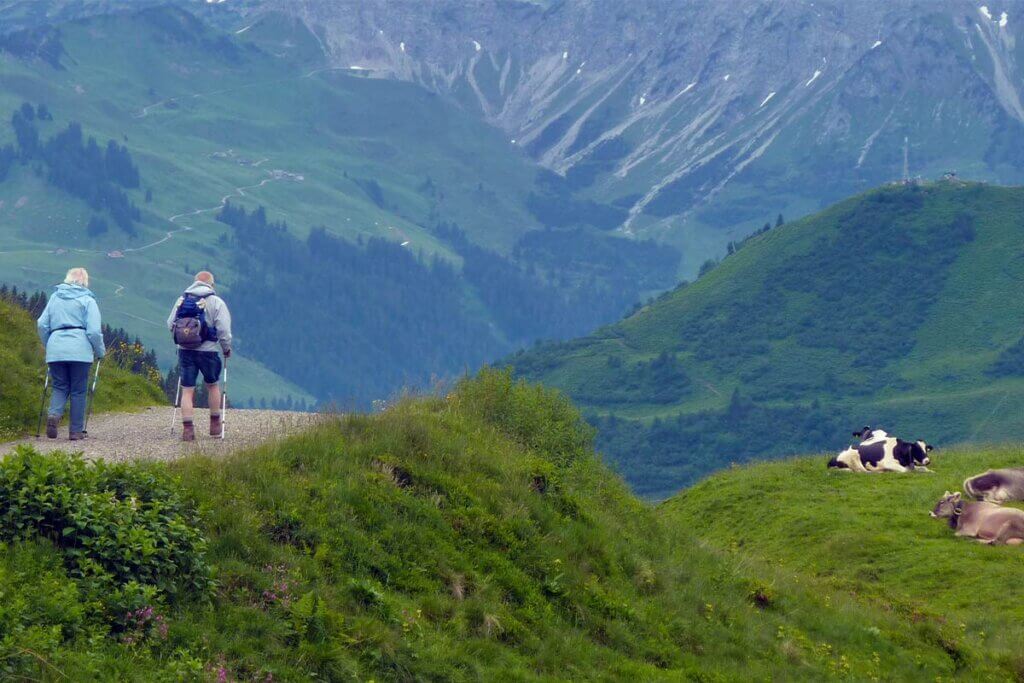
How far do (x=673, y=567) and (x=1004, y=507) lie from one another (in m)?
8.31

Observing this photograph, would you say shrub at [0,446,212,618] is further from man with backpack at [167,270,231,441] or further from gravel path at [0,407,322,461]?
man with backpack at [167,270,231,441]

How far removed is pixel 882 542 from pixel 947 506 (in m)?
1.79

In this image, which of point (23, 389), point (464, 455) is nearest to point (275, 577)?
point (464, 455)

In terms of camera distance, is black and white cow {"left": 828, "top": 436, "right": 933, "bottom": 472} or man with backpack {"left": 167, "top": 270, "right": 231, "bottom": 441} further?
black and white cow {"left": 828, "top": 436, "right": 933, "bottom": 472}

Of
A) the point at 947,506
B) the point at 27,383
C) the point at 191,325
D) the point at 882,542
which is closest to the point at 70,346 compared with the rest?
the point at 191,325

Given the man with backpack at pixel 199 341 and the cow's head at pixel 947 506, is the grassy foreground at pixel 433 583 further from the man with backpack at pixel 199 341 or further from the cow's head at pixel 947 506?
the cow's head at pixel 947 506

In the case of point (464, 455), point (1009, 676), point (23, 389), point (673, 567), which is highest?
point (23, 389)

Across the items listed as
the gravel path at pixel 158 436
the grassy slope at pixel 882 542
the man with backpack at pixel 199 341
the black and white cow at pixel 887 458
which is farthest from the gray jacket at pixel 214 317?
the black and white cow at pixel 887 458

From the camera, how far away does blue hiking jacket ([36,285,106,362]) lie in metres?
20.6

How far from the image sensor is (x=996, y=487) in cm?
2480

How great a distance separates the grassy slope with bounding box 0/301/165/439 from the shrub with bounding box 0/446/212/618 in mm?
9098

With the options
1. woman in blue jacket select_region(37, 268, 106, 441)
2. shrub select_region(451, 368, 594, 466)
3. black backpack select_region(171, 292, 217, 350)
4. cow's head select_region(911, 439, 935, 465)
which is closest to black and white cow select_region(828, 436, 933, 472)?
cow's head select_region(911, 439, 935, 465)

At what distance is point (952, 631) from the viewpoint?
18891 millimetres

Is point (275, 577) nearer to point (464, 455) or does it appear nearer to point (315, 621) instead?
point (315, 621)
